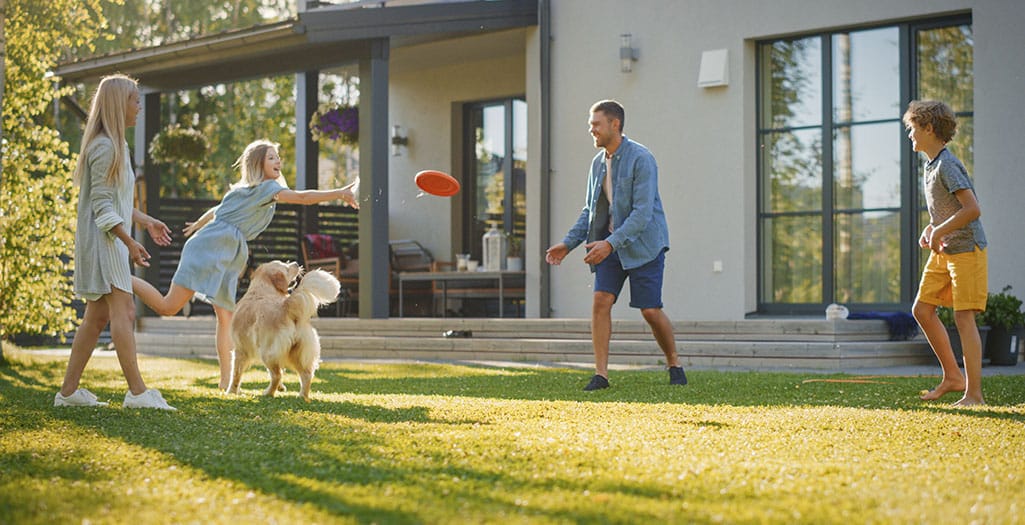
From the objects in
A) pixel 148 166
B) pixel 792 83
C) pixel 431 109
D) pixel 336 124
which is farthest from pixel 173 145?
pixel 792 83

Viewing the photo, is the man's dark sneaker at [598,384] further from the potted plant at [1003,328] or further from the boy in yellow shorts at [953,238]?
the potted plant at [1003,328]

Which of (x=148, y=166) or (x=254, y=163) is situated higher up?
(x=148, y=166)

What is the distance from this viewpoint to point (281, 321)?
5594 mm

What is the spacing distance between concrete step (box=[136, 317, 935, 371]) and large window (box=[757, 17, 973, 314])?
149cm

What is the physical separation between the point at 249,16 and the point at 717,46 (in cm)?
2212

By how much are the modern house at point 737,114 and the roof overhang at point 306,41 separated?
2 cm

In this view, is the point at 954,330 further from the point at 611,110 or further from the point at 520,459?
the point at 520,459

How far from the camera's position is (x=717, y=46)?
1131 cm

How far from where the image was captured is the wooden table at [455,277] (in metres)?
12.6

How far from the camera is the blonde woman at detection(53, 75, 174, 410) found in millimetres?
5227

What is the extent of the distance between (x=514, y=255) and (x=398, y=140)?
2832 millimetres

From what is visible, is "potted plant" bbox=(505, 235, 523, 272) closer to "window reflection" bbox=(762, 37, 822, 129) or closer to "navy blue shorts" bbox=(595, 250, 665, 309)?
"window reflection" bbox=(762, 37, 822, 129)

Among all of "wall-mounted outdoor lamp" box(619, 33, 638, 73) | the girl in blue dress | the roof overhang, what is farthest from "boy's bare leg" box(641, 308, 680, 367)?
the roof overhang

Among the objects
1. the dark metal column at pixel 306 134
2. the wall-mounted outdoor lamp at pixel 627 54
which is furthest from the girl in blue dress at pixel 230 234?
the dark metal column at pixel 306 134
